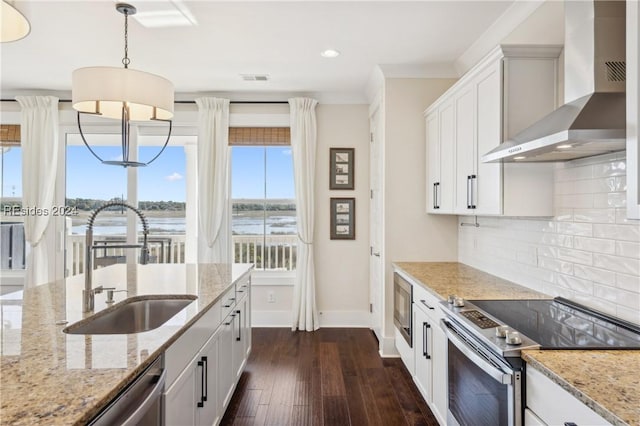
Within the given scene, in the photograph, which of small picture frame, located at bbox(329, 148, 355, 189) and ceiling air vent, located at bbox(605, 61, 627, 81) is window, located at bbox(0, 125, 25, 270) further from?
ceiling air vent, located at bbox(605, 61, 627, 81)

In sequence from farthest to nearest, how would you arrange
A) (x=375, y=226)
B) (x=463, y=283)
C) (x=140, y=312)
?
(x=375, y=226) < (x=463, y=283) < (x=140, y=312)

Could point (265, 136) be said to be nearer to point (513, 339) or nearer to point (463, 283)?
point (463, 283)

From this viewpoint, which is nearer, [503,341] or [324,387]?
[503,341]

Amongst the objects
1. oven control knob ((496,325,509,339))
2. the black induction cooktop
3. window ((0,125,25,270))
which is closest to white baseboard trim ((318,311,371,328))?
the black induction cooktop

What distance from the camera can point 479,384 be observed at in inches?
64.0

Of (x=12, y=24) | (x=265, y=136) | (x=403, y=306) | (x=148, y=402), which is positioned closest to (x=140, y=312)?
(x=148, y=402)

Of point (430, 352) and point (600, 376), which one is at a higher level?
point (600, 376)

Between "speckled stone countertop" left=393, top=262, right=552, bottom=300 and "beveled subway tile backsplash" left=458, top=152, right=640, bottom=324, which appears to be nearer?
"beveled subway tile backsplash" left=458, top=152, right=640, bottom=324

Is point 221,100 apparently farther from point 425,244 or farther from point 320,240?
point 425,244

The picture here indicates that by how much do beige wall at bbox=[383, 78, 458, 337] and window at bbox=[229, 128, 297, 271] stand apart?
1.50 m

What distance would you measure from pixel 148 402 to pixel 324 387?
2.03 m

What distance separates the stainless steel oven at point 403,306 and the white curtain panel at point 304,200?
1.23m

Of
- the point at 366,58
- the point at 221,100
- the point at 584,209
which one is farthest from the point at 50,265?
the point at 584,209

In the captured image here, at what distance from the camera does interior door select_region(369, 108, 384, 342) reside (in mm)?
3830
